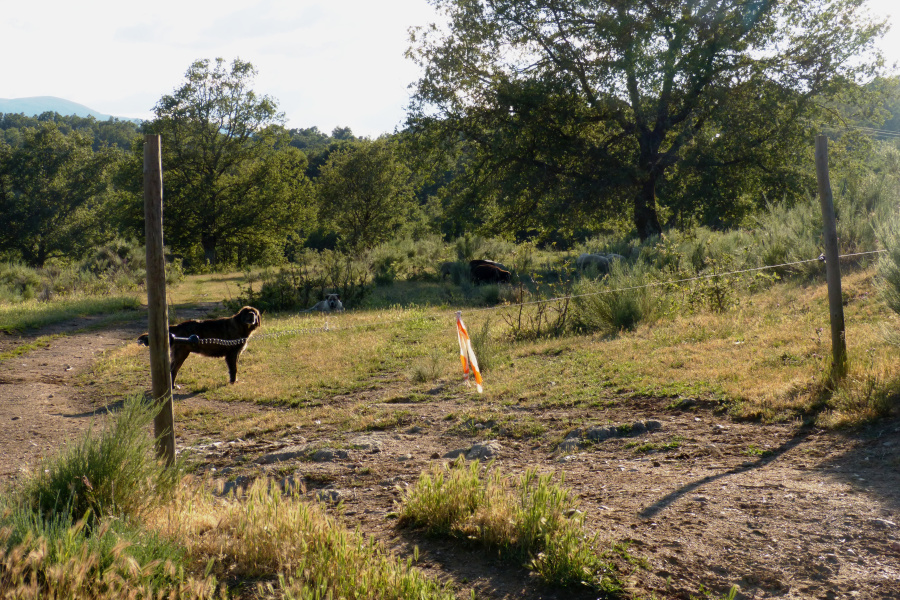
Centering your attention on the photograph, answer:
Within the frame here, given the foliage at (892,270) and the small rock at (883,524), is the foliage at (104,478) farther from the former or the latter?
the foliage at (892,270)

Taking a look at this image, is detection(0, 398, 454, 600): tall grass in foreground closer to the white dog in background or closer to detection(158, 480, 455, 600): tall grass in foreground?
detection(158, 480, 455, 600): tall grass in foreground

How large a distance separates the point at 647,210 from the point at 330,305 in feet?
34.7

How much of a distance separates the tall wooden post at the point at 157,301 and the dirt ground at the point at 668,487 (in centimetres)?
47

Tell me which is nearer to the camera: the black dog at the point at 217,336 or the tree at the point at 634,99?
the black dog at the point at 217,336

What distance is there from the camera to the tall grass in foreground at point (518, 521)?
124 inches

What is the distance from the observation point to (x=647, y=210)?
21297 mm

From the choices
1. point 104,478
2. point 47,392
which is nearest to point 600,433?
point 104,478

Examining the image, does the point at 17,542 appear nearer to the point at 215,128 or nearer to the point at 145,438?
the point at 145,438

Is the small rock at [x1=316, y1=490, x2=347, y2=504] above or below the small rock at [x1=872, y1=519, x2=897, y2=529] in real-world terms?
below

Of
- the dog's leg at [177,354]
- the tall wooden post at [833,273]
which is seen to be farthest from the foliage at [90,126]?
the tall wooden post at [833,273]

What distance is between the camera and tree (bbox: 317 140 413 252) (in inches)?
1598

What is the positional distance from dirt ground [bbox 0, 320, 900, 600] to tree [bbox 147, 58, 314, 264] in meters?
29.7

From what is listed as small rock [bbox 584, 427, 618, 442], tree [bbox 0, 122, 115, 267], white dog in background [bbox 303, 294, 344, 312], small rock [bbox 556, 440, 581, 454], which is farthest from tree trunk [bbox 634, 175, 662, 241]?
tree [bbox 0, 122, 115, 267]

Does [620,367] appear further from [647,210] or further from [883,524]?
[647,210]
